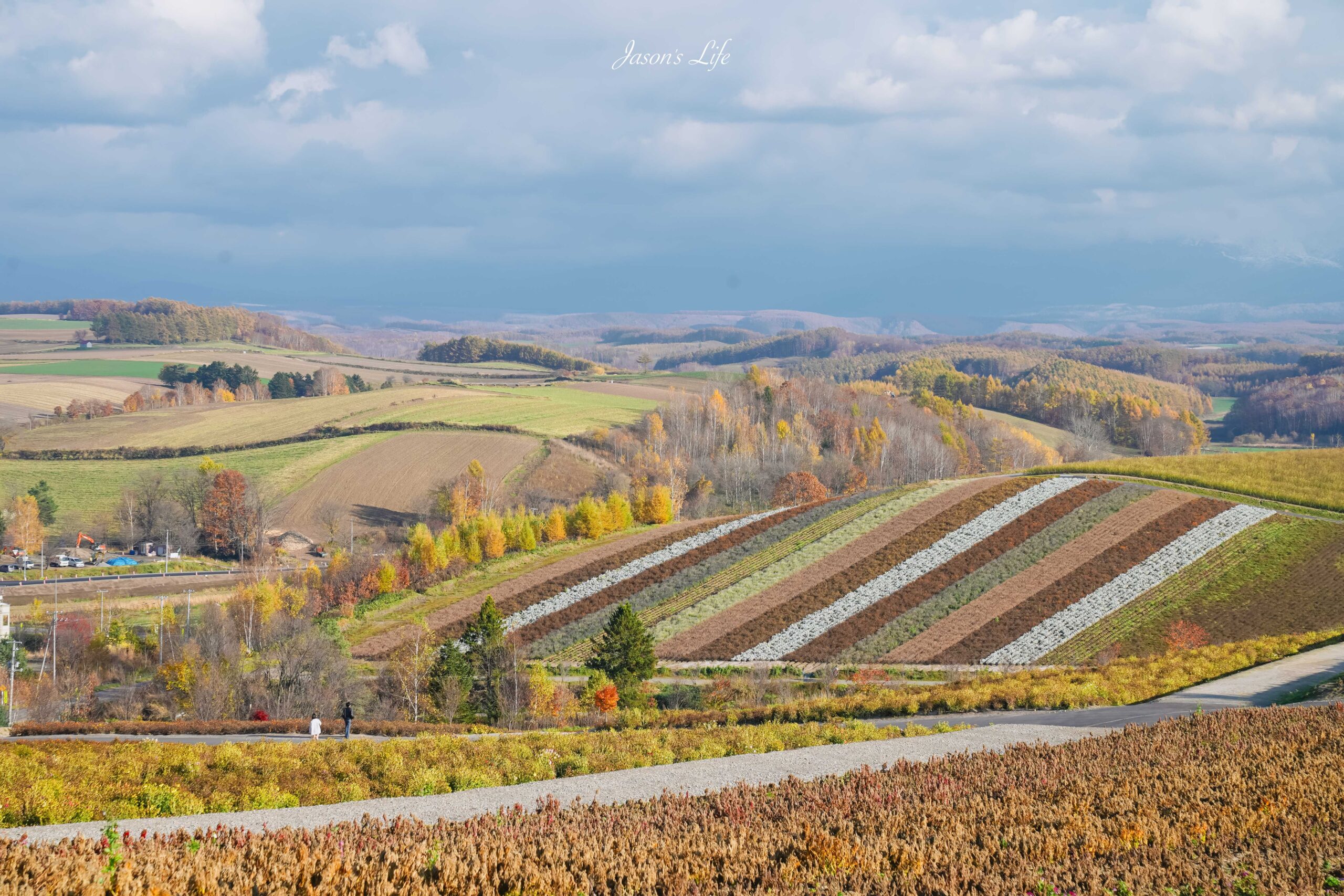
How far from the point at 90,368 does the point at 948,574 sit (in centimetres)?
14654

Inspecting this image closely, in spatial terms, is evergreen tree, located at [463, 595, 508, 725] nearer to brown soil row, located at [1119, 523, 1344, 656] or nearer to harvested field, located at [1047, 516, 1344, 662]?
harvested field, located at [1047, 516, 1344, 662]

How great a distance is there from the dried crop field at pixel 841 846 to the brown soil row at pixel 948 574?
32.8 metres

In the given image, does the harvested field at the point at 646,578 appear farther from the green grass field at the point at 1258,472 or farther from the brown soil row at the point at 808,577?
the green grass field at the point at 1258,472

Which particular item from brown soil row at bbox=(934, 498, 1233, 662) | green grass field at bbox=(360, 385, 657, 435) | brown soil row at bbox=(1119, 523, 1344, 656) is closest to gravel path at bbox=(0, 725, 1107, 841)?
brown soil row at bbox=(934, 498, 1233, 662)

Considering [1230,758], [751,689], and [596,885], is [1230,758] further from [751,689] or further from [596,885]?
[751,689]

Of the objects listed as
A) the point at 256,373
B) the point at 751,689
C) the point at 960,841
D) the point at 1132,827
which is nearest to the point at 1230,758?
the point at 1132,827

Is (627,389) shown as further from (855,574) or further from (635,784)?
(635,784)

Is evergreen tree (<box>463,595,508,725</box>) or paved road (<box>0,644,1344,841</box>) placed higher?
paved road (<box>0,644,1344,841</box>)

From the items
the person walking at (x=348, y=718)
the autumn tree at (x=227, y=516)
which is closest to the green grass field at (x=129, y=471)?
the autumn tree at (x=227, y=516)

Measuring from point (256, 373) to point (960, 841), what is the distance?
160242mm

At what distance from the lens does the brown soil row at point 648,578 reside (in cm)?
5078

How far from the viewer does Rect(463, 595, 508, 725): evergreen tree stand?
122 ft

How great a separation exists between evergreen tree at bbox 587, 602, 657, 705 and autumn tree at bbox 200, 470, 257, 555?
56.3 metres

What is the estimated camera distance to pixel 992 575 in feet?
166
